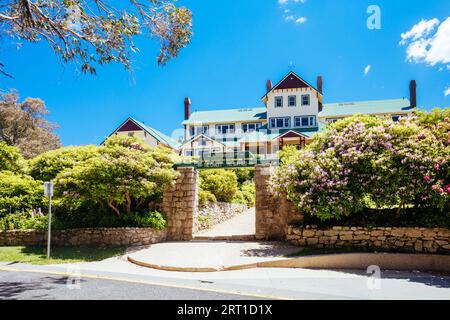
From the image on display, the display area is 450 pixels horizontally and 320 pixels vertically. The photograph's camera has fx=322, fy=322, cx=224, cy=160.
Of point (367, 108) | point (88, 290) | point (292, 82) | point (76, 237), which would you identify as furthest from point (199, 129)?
point (88, 290)

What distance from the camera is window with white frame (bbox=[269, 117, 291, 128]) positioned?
37.9 metres

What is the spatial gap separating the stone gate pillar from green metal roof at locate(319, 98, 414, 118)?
2990cm

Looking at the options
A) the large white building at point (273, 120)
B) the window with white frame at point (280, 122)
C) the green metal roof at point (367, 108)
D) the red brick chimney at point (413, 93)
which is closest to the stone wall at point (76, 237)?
the large white building at point (273, 120)

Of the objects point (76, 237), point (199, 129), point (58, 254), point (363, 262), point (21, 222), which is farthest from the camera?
point (199, 129)

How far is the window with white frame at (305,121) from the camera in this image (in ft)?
122

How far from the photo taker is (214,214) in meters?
18.7

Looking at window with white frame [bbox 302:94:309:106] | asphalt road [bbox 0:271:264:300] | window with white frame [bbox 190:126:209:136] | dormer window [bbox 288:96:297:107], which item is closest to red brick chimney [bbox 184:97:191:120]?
window with white frame [bbox 190:126:209:136]

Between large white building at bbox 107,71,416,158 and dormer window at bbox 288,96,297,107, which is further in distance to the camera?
dormer window at bbox 288,96,297,107

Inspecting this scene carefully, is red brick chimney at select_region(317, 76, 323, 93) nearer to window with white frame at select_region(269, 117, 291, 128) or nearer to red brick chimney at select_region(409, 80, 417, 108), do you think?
window with white frame at select_region(269, 117, 291, 128)

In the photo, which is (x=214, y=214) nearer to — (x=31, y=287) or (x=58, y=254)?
(x=58, y=254)

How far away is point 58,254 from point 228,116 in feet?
116

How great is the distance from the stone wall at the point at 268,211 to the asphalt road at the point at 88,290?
721 centimetres

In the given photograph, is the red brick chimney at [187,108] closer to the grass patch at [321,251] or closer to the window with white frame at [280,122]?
the window with white frame at [280,122]
